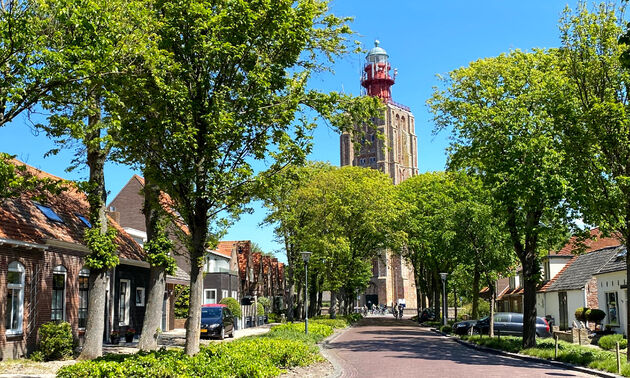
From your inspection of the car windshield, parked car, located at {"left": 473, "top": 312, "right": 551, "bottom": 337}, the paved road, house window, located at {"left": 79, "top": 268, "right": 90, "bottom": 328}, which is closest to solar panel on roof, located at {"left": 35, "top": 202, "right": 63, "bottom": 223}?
house window, located at {"left": 79, "top": 268, "right": 90, "bottom": 328}

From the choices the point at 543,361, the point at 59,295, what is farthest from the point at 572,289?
the point at 59,295

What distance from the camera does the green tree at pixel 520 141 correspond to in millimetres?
20984

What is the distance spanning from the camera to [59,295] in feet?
68.3

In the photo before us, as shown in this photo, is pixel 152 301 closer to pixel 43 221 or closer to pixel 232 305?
pixel 43 221

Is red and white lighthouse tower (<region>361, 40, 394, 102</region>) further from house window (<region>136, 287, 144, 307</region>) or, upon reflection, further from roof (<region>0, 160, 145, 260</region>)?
roof (<region>0, 160, 145, 260</region>)

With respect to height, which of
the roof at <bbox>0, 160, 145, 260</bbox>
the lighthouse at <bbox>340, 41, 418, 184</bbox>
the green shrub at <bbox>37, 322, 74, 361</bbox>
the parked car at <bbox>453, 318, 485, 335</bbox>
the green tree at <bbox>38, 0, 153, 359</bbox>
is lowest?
the parked car at <bbox>453, 318, 485, 335</bbox>

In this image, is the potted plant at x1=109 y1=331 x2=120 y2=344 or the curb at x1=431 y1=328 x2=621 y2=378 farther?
the potted plant at x1=109 y1=331 x2=120 y2=344

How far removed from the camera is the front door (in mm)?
39219

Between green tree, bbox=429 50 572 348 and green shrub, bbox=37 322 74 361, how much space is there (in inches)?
617

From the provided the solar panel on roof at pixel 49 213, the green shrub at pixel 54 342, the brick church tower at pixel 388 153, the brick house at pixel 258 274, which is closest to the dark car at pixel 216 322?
the solar panel on roof at pixel 49 213

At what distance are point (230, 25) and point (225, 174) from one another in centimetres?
312

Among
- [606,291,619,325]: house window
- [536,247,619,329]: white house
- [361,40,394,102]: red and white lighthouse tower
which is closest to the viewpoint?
[606,291,619,325]: house window

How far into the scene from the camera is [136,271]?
2808cm

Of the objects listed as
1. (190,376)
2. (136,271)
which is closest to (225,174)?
(190,376)
